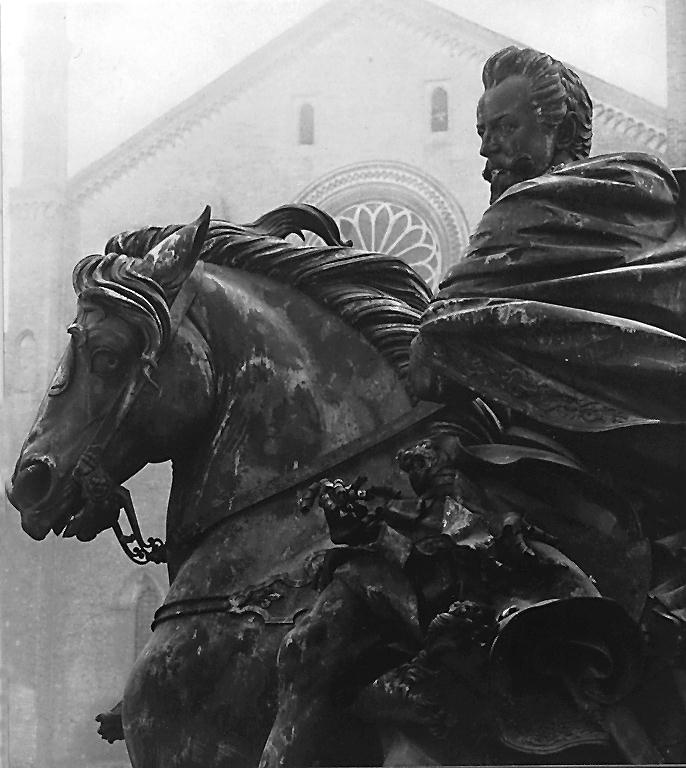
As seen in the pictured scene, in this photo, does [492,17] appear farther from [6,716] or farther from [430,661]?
[430,661]

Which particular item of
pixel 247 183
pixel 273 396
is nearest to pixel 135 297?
pixel 273 396

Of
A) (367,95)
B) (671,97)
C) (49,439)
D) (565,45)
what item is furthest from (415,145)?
(49,439)

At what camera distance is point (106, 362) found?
238 cm

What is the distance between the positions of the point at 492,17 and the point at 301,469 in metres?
12.7

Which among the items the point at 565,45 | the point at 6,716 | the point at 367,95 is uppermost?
the point at 367,95

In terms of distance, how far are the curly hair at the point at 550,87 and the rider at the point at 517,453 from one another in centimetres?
13

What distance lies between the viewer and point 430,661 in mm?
2059

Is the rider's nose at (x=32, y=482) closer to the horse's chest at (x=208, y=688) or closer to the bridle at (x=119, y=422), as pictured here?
the bridle at (x=119, y=422)

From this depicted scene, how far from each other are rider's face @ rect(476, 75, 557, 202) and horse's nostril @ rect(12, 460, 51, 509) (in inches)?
23.5

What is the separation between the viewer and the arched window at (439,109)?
1655 cm

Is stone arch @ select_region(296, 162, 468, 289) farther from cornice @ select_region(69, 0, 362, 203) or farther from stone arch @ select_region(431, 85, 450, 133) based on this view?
cornice @ select_region(69, 0, 362, 203)

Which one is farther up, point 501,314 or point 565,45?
point 565,45

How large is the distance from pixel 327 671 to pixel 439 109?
1468 centimetres

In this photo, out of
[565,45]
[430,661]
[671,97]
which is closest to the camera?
[430,661]
